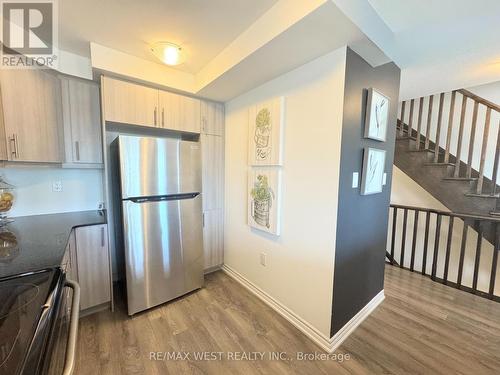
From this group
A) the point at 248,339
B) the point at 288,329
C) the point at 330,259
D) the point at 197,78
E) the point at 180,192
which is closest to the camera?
the point at 330,259

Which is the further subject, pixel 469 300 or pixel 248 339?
pixel 469 300

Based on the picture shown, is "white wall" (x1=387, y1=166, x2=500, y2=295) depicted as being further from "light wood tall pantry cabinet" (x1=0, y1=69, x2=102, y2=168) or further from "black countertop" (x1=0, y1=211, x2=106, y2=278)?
"light wood tall pantry cabinet" (x1=0, y1=69, x2=102, y2=168)

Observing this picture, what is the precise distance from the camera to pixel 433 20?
1.45 meters

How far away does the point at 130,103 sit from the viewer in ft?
6.64

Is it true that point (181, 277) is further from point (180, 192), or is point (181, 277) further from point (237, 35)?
→ point (237, 35)

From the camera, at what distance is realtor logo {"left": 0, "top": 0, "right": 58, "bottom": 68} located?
4.73ft

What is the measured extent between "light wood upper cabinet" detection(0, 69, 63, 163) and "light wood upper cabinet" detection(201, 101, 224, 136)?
131cm

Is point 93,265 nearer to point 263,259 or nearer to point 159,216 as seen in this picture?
point 159,216

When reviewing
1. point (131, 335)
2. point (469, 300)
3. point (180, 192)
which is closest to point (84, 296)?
point (131, 335)

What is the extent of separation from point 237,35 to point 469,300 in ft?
11.3

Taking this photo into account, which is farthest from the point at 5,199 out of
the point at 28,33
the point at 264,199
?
the point at 264,199

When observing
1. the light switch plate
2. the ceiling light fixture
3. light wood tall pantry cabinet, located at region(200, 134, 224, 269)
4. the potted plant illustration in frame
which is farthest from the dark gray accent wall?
light wood tall pantry cabinet, located at region(200, 134, 224, 269)

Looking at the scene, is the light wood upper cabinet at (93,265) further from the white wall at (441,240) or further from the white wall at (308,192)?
the white wall at (441,240)

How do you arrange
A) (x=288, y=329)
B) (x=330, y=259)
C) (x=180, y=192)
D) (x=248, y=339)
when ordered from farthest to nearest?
(x=180, y=192), (x=288, y=329), (x=248, y=339), (x=330, y=259)
